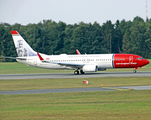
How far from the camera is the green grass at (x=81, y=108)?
53.0 ft

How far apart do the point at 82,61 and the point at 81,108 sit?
35872 mm

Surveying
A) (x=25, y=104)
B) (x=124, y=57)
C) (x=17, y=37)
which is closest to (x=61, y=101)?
(x=25, y=104)

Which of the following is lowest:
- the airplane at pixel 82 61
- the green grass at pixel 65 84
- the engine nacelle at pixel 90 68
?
the green grass at pixel 65 84

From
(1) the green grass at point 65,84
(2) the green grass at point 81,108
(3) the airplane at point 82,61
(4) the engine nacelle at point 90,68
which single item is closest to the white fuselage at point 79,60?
(3) the airplane at point 82,61

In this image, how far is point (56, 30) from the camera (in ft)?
487

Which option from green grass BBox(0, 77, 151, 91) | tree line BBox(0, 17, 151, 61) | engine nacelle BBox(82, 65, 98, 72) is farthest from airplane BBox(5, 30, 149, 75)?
tree line BBox(0, 17, 151, 61)

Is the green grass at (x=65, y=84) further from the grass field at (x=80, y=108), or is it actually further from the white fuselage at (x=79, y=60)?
the white fuselage at (x=79, y=60)

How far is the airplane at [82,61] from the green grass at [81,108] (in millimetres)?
29050

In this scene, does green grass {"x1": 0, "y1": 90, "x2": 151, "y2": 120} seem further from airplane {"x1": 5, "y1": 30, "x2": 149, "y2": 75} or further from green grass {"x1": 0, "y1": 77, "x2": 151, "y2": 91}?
airplane {"x1": 5, "y1": 30, "x2": 149, "y2": 75}

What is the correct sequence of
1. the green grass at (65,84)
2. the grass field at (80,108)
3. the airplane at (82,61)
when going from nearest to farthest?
the grass field at (80,108) < the green grass at (65,84) < the airplane at (82,61)

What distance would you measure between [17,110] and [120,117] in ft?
21.8

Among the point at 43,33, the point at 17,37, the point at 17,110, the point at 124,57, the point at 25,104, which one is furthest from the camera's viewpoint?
the point at 43,33

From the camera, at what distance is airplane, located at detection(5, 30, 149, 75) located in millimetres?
52344

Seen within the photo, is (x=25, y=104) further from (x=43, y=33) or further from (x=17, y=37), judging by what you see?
(x=43, y=33)
